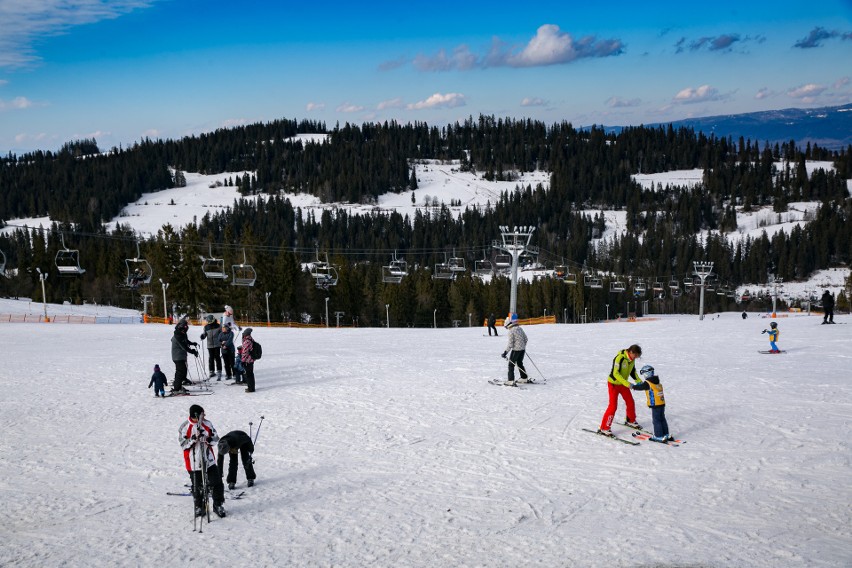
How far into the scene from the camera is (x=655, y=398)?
38.2 ft

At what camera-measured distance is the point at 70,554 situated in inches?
308

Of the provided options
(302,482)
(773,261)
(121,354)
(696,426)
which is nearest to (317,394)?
(302,482)

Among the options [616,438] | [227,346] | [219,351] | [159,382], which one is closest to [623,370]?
[616,438]

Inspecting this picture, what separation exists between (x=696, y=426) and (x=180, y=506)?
950 centimetres

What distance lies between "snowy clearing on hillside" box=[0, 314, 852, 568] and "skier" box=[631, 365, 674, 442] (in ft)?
1.02

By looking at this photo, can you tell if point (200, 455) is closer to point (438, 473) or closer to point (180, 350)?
point (438, 473)

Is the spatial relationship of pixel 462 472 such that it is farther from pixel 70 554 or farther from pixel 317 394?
pixel 317 394

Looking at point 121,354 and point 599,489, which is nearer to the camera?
point 599,489

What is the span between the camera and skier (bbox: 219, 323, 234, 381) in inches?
679

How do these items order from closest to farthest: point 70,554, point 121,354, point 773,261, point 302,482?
point 70,554
point 302,482
point 121,354
point 773,261

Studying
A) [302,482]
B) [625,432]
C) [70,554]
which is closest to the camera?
[70,554]

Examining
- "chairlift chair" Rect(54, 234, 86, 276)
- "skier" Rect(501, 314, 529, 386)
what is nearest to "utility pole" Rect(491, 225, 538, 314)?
"skier" Rect(501, 314, 529, 386)

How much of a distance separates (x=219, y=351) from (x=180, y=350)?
2.67 metres

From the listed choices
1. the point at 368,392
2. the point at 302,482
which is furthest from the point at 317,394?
the point at 302,482
